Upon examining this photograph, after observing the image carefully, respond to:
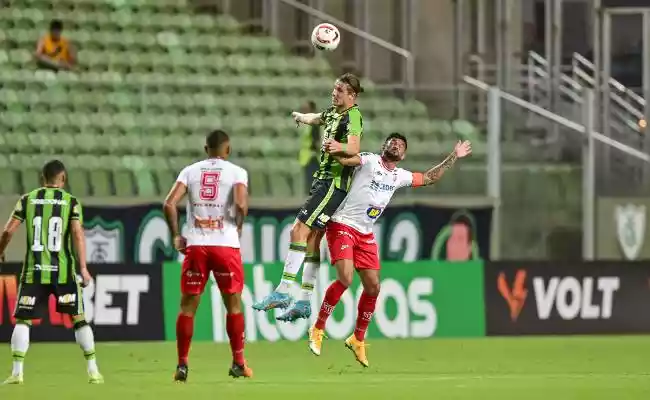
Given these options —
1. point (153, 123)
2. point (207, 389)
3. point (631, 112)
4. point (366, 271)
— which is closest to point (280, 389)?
point (207, 389)

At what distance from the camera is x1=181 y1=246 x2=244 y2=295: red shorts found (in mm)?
13344

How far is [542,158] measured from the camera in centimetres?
2341

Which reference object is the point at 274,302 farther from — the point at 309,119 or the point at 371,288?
the point at 309,119

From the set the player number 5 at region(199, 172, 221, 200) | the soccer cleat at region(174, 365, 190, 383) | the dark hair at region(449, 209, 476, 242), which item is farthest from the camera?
the dark hair at region(449, 209, 476, 242)

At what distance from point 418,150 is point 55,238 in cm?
1086

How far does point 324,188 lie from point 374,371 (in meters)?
1.80

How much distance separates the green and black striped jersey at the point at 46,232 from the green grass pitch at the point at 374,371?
88 cm

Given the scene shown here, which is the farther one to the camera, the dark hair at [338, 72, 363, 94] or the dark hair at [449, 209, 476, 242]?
the dark hair at [449, 209, 476, 242]

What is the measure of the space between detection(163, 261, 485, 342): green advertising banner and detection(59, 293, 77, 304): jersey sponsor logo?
20.9 ft

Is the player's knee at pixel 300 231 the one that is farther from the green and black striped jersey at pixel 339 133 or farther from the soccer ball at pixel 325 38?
the soccer ball at pixel 325 38

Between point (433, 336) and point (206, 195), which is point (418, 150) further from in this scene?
point (206, 195)

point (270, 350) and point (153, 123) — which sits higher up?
point (153, 123)

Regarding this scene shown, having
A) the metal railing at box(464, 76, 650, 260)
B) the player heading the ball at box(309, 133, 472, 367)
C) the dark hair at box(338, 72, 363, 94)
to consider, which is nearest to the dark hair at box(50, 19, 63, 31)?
the metal railing at box(464, 76, 650, 260)

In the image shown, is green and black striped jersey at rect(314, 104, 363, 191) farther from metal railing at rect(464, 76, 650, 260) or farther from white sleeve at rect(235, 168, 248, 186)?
metal railing at rect(464, 76, 650, 260)
